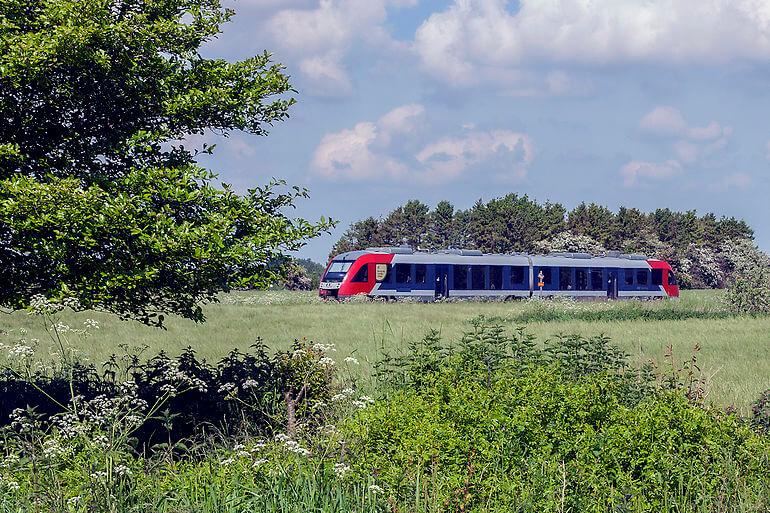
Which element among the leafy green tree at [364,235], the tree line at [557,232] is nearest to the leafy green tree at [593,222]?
the tree line at [557,232]

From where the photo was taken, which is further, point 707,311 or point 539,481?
point 707,311

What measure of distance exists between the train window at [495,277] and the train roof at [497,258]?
0.33m

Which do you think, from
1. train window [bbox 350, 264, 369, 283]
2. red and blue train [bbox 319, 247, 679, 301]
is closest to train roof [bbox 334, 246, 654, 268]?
red and blue train [bbox 319, 247, 679, 301]

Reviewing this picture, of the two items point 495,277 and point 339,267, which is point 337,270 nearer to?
point 339,267

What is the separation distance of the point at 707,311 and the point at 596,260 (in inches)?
646

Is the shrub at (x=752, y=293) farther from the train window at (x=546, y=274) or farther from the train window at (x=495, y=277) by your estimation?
the train window at (x=495, y=277)

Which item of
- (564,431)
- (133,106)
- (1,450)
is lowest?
(1,450)

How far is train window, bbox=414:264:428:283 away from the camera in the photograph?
4453 centimetres

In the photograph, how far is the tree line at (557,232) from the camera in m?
84.9

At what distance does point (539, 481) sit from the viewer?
6.70m

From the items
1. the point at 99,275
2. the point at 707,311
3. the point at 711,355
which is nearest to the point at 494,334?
the point at 99,275

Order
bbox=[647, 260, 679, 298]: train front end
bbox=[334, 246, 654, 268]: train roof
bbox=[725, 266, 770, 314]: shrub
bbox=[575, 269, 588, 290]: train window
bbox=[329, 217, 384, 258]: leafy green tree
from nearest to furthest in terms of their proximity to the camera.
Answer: bbox=[725, 266, 770, 314]: shrub < bbox=[334, 246, 654, 268]: train roof < bbox=[575, 269, 588, 290]: train window < bbox=[647, 260, 679, 298]: train front end < bbox=[329, 217, 384, 258]: leafy green tree

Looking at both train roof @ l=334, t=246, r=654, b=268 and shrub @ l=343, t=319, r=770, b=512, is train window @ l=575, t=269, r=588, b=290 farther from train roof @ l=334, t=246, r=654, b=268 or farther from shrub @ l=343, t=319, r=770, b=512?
shrub @ l=343, t=319, r=770, b=512

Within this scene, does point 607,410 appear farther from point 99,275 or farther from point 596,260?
point 596,260
